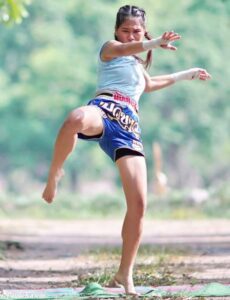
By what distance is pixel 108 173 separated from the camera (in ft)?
175

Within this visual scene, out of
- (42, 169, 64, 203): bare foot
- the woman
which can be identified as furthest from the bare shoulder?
(42, 169, 64, 203): bare foot

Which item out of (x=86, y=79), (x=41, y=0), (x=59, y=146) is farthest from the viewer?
(x=41, y=0)

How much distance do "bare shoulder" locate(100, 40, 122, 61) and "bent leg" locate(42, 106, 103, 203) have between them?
0.40 metres

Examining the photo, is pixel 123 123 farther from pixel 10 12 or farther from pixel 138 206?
pixel 10 12

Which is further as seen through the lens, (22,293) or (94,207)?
(94,207)

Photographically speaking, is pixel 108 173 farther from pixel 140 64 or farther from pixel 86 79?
pixel 140 64

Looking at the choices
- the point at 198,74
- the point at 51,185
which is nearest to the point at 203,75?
the point at 198,74

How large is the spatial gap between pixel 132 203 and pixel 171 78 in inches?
46.8

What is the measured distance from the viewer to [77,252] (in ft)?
43.0

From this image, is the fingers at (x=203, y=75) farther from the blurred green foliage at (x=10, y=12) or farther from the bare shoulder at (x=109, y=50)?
the blurred green foliage at (x=10, y=12)

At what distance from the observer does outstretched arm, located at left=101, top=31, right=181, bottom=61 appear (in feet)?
21.6

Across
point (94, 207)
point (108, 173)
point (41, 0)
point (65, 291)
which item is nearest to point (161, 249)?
point (65, 291)

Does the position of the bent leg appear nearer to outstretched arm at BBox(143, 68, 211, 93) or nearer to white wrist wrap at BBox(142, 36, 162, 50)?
white wrist wrap at BBox(142, 36, 162, 50)

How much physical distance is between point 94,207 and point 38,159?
1426 centimetres
